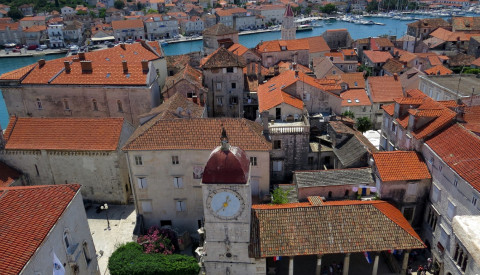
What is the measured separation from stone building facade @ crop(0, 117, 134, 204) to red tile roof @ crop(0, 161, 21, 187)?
0.48 m

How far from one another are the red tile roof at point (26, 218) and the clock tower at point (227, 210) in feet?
30.2

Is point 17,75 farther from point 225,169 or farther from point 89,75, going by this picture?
point 225,169

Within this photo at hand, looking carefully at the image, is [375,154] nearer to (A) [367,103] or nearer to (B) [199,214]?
(B) [199,214]

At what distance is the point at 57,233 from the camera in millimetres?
22625

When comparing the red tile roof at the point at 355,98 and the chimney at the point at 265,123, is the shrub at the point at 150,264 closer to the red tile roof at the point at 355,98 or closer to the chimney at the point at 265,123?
the chimney at the point at 265,123

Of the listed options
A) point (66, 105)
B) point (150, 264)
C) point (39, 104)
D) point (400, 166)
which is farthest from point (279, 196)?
point (39, 104)

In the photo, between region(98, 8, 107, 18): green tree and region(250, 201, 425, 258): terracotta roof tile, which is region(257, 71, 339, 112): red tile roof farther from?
region(98, 8, 107, 18): green tree

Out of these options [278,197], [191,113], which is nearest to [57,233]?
[278,197]

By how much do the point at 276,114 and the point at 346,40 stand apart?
68560 millimetres

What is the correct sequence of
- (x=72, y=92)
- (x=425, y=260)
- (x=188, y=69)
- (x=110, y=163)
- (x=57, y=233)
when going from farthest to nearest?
(x=188, y=69), (x=72, y=92), (x=110, y=163), (x=425, y=260), (x=57, y=233)

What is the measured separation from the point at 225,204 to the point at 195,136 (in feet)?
32.4

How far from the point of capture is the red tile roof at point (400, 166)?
99.8 feet

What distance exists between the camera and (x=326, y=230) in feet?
86.7

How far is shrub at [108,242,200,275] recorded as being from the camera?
28.1 meters
